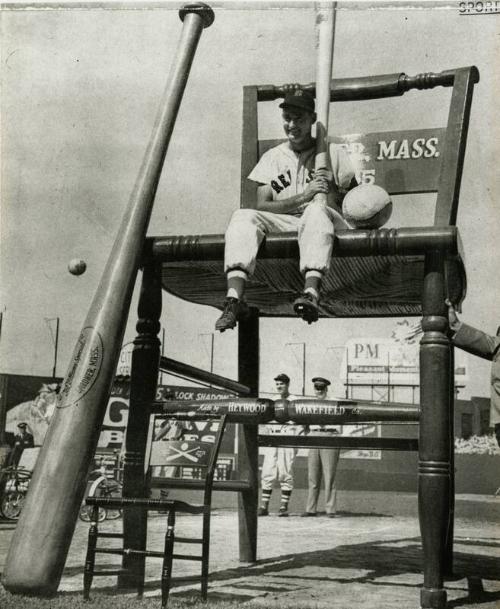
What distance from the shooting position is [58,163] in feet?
20.0

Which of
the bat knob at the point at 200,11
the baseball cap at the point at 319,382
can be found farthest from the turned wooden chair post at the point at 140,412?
the baseball cap at the point at 319,382

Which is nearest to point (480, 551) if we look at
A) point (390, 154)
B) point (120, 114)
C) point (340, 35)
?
point (390, 154)

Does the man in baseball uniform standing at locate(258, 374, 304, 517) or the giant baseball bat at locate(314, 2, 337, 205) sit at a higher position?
the giant baseball bat at locate(314, 2, 337, 205)

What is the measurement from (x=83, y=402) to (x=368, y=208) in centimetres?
180

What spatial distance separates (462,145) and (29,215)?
3.46 m

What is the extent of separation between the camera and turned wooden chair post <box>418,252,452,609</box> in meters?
3.54

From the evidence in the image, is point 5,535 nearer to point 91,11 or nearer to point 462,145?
point 91,11

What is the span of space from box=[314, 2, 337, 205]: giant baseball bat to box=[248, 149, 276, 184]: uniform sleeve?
0.31m

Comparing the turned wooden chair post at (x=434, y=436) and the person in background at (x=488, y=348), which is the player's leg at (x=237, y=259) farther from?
the person in background at (x=488, y=348)

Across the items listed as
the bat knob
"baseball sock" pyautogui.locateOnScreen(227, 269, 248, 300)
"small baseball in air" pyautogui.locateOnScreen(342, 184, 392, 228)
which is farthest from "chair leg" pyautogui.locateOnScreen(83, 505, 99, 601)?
the bat knob

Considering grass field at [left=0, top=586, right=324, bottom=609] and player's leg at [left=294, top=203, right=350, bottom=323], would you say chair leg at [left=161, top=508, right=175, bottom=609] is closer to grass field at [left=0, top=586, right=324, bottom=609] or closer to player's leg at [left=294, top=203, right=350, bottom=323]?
grass field at [left=0, top=586, right=324, bottom=609]

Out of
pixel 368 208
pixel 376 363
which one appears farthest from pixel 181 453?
pixel 376 363

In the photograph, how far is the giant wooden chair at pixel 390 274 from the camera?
3666 millimetres

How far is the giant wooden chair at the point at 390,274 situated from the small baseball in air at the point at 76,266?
698cm
